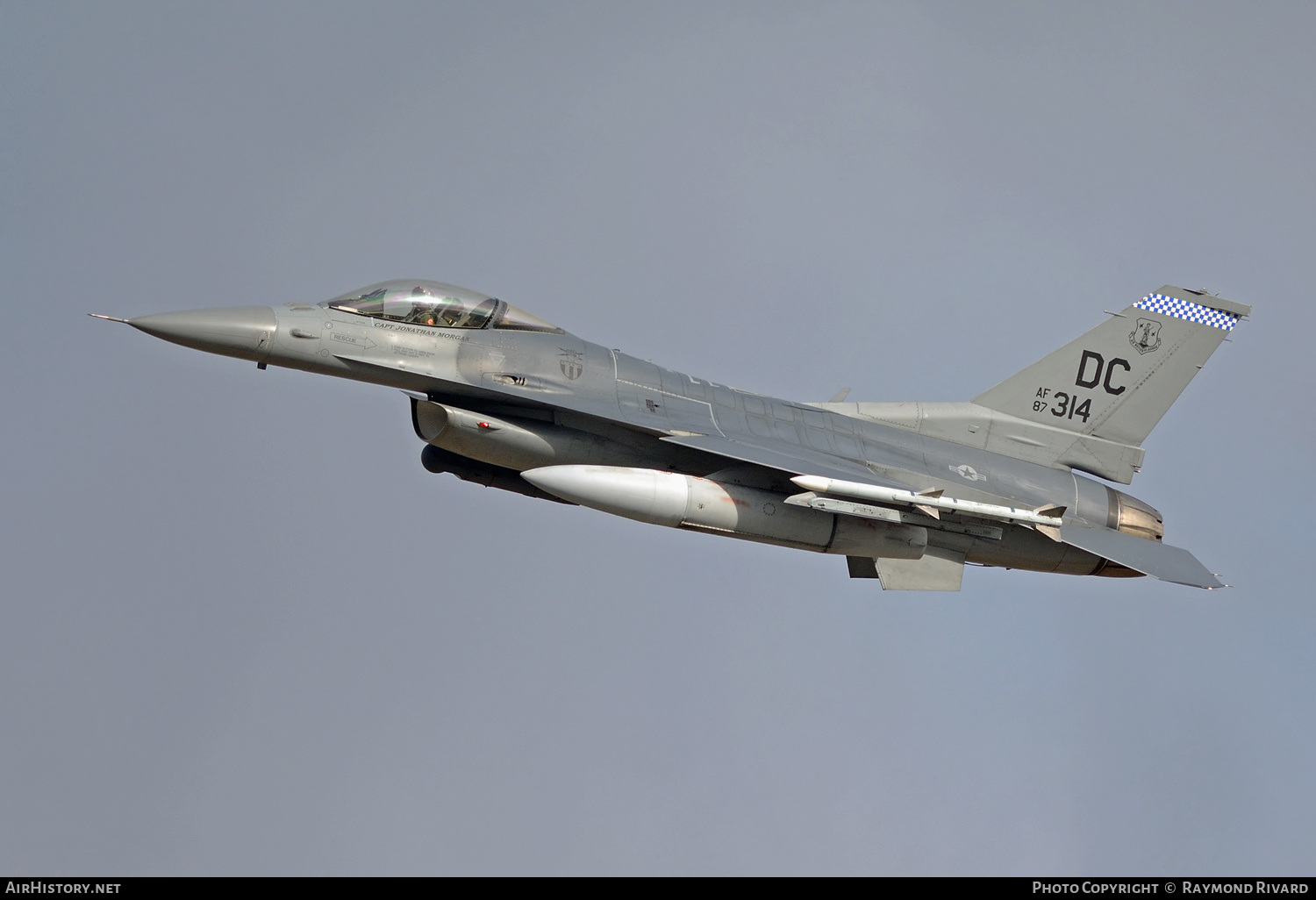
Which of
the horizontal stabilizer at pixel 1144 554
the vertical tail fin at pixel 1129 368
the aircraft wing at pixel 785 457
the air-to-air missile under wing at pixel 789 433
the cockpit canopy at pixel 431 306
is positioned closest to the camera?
the air-to-air missile under wing at pixel 789 433

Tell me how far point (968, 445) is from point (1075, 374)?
82.3 inches

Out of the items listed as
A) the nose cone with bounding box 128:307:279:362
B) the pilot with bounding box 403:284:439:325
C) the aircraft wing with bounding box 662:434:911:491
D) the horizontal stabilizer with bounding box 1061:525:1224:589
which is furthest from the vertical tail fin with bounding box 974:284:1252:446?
the nose cone with bounding box 128:307:279:362

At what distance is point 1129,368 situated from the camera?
68.0 feet

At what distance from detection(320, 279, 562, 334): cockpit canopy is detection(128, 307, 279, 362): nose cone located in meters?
0.89

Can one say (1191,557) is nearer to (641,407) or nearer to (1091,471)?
(1091,471)

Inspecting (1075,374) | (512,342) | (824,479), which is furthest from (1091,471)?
(512,342)

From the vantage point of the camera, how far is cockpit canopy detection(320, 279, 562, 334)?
1692 centimetres

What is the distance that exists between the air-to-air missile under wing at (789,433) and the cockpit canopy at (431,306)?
0.02 meters

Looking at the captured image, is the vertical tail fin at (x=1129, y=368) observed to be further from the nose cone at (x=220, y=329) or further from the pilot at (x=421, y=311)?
the nose cone at (x=220, y=329)

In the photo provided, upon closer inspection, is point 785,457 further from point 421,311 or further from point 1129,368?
point 1129,368

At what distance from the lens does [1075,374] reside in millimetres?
20734

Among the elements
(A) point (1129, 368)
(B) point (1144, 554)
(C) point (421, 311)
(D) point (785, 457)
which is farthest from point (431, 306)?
(A) point (1129, 368)

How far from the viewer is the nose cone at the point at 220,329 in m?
15.9

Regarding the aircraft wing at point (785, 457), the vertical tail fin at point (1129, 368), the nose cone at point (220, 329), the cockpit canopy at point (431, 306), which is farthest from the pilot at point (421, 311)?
the vertical tail fin at point (1129, 368)
